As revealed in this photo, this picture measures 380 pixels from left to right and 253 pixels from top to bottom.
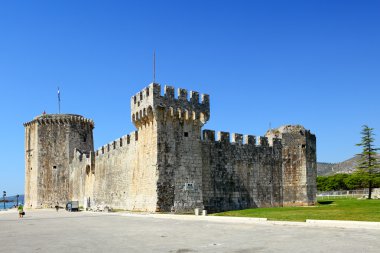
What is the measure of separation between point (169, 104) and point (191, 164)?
3.93 m

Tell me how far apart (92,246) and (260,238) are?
439 cm

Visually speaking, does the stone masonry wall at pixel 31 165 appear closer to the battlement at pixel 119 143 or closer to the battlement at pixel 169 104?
the battlement at pixel 119 143

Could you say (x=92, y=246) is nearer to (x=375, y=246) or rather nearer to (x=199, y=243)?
(x=199, y=243)

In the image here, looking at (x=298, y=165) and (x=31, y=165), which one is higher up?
(x=31, y=165)

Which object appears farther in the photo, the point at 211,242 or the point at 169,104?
the point at 169,104

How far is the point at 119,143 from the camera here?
34156mm

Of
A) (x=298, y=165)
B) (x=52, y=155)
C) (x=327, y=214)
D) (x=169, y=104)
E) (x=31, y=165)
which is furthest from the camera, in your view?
(x=31, y=165)

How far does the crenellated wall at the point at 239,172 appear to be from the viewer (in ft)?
93.9

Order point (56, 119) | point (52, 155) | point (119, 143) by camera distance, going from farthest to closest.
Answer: point (56, 119)
point (52, 155)
point (119, 143)

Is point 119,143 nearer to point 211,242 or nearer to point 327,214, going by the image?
point 327,214

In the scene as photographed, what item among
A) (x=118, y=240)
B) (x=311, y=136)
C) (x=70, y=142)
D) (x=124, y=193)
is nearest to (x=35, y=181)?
(x=70, y=142)

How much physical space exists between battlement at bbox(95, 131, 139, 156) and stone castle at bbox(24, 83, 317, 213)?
0.24ft

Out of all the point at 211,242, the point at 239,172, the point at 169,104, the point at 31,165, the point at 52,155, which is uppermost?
the point at 169,104

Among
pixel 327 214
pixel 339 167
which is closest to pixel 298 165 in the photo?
pixel 327 214
